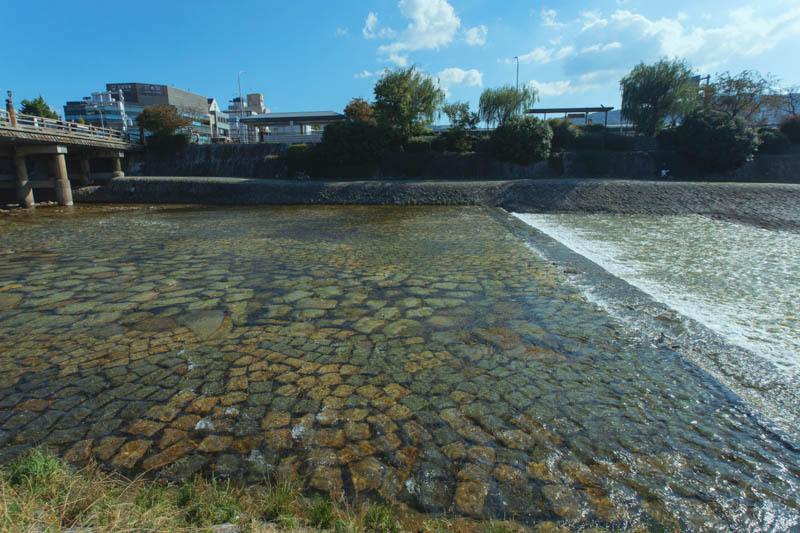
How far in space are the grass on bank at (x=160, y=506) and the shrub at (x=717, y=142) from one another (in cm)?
3370

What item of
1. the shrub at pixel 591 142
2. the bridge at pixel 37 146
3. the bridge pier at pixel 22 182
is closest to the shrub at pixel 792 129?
the shrub at pixel 591 142

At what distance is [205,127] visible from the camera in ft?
303

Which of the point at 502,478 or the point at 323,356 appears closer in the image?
the point at 502,478

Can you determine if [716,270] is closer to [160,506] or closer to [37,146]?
[160,506]

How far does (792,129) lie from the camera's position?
32.8m

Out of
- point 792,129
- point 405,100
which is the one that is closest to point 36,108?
point 405,100

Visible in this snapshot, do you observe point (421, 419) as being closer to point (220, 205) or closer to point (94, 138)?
point (220, 205)

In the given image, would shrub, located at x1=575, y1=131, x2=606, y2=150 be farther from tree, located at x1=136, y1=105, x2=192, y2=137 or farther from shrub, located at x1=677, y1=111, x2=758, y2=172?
tree, located at x1=136, y1=105, x2=192, y2=137

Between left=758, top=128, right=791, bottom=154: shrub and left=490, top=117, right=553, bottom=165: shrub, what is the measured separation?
15.3m

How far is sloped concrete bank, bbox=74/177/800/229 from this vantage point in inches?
733

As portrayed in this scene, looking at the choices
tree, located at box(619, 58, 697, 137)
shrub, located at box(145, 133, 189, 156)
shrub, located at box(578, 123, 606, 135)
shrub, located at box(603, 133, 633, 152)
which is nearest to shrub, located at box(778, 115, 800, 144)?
tree, located at box(619, 58, 697, 137)

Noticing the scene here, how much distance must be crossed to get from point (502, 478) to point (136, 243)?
37.7ft

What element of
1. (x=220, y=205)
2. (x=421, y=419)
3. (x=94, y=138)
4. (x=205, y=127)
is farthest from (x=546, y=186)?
(x=205, y=127)

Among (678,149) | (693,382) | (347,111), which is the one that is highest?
(347,111)
